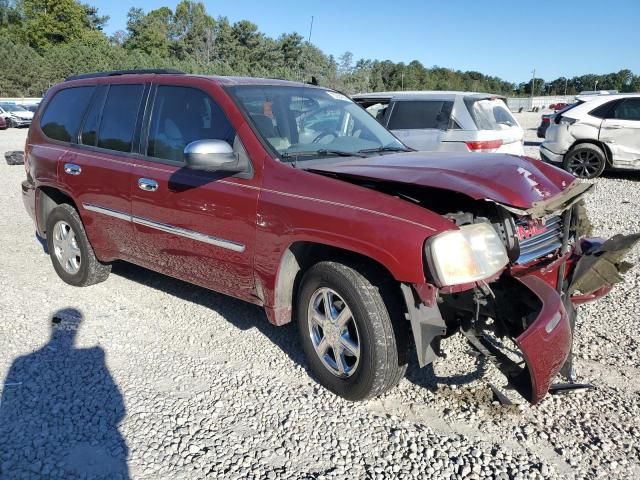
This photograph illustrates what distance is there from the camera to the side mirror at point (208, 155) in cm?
330

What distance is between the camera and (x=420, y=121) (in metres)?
8.52

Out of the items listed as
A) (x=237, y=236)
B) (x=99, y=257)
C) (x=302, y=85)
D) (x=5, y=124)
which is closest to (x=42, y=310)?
(x=99, y=257)

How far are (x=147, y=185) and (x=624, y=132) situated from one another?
10082 millimetres

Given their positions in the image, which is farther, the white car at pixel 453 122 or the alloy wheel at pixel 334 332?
the white car at pixel 453 122

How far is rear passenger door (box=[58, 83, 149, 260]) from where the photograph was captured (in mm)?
4375

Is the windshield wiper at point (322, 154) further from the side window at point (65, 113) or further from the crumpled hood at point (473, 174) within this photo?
the side window at point (65, 113)

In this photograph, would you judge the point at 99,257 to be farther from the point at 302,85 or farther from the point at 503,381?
the point at 503,381

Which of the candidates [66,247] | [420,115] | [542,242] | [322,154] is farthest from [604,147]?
[66,247]

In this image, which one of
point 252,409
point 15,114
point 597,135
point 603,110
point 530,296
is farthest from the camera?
point 15,114

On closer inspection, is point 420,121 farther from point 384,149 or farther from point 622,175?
point 622,175

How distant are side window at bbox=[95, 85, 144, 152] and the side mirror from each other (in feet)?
4.19

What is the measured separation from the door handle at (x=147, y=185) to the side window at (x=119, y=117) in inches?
14.9

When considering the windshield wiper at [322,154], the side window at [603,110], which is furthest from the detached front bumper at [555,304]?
the side window at [603,110]

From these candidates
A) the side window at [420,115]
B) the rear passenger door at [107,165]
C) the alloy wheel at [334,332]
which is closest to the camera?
the alloy wheel at [334,332]
